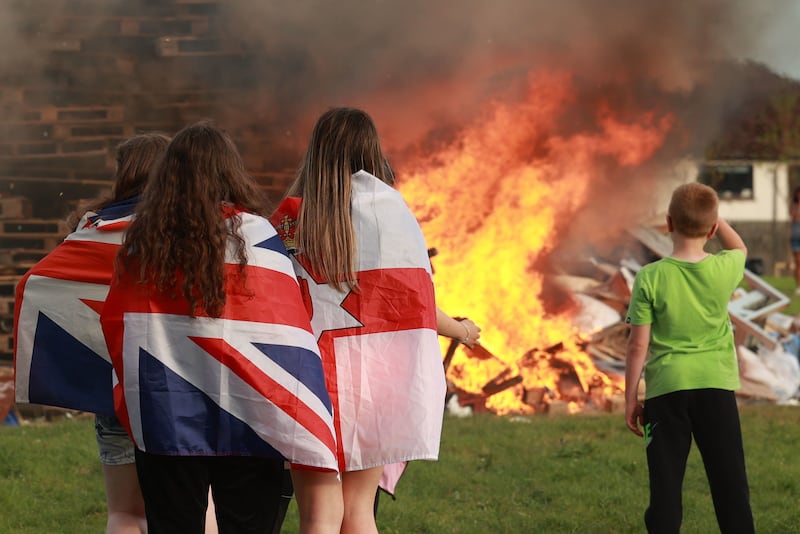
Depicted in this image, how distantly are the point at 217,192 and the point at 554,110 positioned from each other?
6954 millimetres

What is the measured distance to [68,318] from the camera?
3.57 m

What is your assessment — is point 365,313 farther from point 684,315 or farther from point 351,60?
point 351,60

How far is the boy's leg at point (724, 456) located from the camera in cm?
386

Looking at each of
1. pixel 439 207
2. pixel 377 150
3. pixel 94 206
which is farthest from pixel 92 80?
pixel 377 150

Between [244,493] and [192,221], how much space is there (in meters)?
0.81

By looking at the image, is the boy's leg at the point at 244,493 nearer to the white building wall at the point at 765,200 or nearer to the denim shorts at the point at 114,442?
the denim shorts at the point at 114,442

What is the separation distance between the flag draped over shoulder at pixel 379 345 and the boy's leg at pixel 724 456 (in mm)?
1176

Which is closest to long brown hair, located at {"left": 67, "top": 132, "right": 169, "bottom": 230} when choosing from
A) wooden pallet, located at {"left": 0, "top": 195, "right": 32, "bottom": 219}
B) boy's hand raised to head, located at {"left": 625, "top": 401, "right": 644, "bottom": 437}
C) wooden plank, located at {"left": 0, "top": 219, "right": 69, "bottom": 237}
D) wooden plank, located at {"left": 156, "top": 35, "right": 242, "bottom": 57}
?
boy's hand raised to head, located at {"left": 625, "top": 401, "right": 644, "bottom": 437}

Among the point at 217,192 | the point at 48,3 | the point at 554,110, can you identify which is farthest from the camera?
the point at 554,110

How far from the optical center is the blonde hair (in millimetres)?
3951

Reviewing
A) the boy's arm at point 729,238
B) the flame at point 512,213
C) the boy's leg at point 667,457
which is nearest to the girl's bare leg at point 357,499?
the boy's leg at point 667,457

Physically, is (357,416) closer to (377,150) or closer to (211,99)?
(377,150)

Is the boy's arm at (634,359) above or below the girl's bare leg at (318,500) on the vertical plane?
above

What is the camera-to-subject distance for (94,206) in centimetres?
371
